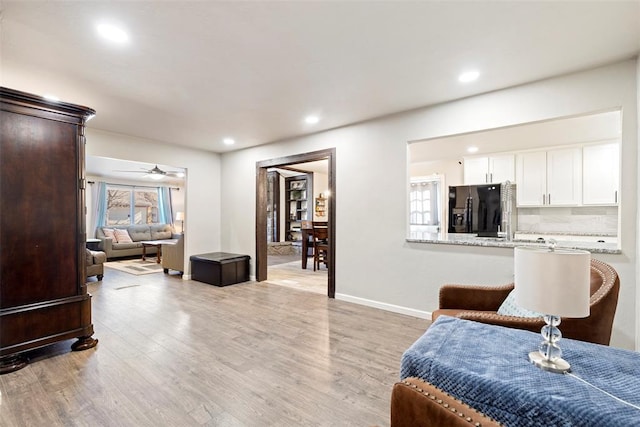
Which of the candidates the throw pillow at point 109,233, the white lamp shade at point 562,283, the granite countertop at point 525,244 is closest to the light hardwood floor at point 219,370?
the granite countertop at point 525,244

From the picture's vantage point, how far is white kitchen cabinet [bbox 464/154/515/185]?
5055 mm

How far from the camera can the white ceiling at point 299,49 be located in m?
1.80

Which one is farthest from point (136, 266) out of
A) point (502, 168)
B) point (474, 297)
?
point (502, 168)

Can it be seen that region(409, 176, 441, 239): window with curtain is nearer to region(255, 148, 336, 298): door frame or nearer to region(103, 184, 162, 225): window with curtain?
region(255, 148, 336, 298): door frame

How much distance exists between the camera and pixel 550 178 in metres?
4.72

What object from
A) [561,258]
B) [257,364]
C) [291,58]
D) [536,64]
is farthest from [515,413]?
[536,64]

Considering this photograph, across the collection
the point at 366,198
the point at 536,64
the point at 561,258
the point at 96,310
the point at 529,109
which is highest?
the point at 536,64

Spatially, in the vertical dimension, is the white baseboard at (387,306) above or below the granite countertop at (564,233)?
below

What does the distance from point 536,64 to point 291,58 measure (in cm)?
205

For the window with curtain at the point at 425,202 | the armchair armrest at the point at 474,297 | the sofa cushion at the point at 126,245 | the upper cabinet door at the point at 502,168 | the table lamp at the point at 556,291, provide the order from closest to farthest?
the table lamp at the point at 556,291 < the armchair armrest at the point at 474,297 < the upper cabinet door at the point at 502,168 < the window with curtain at the point at 425,202 < the sofa cushion at the point at 126,245

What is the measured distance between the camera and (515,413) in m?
0.88

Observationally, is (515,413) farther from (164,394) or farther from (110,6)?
(110,6)

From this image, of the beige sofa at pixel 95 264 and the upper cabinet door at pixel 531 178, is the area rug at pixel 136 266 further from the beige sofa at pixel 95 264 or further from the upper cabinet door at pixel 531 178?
the upper cabinet door at pixel 531 178

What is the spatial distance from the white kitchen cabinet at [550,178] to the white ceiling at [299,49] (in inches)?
108
